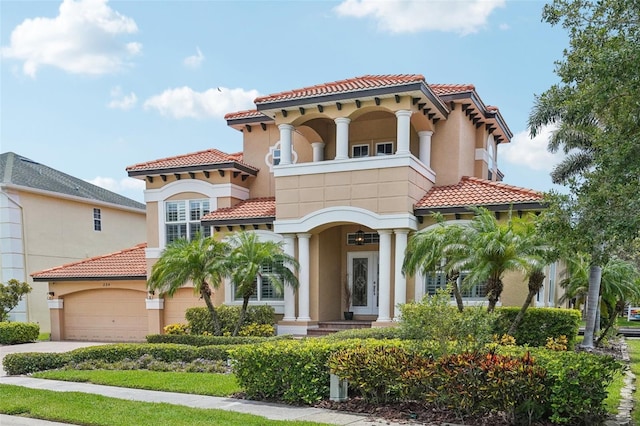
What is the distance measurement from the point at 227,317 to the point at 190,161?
665 centimetres

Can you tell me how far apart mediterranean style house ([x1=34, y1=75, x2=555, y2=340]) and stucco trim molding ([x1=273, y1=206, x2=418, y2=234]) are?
0.04 m

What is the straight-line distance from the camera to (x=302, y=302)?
17.6 m

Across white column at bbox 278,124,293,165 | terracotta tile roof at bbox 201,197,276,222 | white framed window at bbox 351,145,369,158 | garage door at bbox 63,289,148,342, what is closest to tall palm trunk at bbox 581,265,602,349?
white framed window at bbox 351,145,369,158

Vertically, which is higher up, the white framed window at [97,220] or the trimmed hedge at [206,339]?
the white framed window at [97,220]

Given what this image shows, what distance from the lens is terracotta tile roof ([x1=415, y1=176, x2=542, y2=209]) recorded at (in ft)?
52.2

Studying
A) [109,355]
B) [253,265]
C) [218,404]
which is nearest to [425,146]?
[253,265]

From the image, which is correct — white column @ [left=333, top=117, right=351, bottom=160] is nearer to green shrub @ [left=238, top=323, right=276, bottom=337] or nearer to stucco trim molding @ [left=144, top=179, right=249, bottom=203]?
stucco trim molding @ [left=144, top=179, right=249, bottom=203]

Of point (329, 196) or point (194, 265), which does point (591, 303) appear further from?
point (194, 265)

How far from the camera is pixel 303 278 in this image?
17.7 m

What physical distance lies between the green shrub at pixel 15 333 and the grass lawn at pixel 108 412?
13.0 metres

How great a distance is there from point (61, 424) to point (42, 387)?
3.85 m

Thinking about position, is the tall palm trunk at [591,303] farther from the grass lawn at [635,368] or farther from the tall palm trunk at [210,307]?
the tall palm trunk at [210,307]

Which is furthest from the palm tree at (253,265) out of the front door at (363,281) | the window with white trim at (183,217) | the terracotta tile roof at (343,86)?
the terracotta tile roof at (343,86)

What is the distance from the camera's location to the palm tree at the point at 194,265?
53.5 feet
